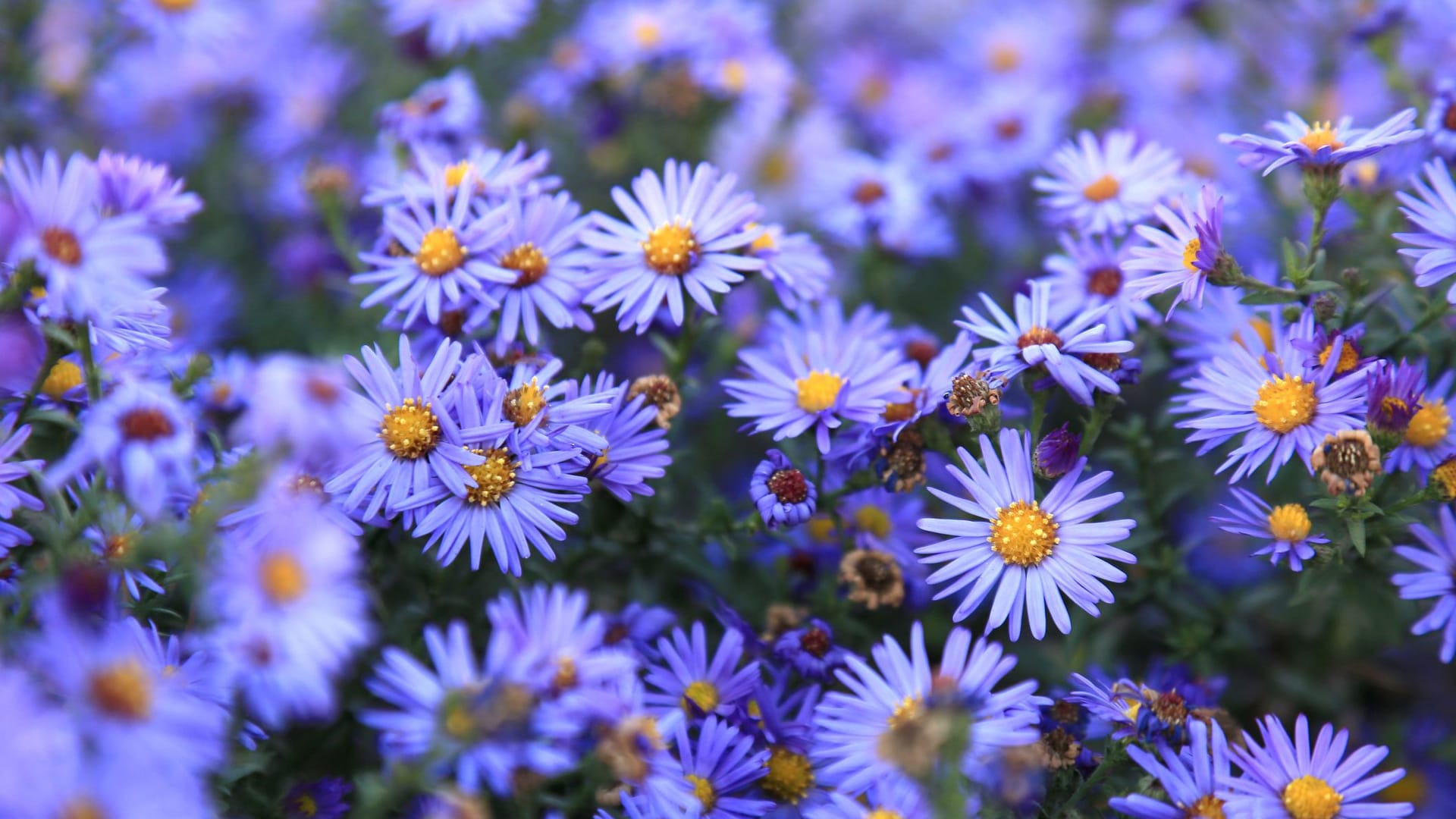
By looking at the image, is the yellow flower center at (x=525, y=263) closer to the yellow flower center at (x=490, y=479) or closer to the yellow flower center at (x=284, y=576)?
the yellow flower center at (x=490, y=479)

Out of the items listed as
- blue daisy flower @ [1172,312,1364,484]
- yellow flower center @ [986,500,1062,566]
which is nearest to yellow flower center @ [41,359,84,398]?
yellow flower center @ [986,500,1062,566]

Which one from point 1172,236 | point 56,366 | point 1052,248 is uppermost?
point 1052,248

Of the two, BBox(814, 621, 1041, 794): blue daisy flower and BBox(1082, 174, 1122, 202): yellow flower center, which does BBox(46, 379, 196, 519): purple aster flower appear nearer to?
BBox(814, 621, 1041, 794): blue daisy flower

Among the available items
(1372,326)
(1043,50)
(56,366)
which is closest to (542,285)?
(56,366)

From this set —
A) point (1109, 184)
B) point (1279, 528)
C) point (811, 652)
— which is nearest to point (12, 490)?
point (811, 652)

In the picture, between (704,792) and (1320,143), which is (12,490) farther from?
(1320,143)

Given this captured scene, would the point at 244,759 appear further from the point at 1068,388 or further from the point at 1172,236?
the point at 1172,236
